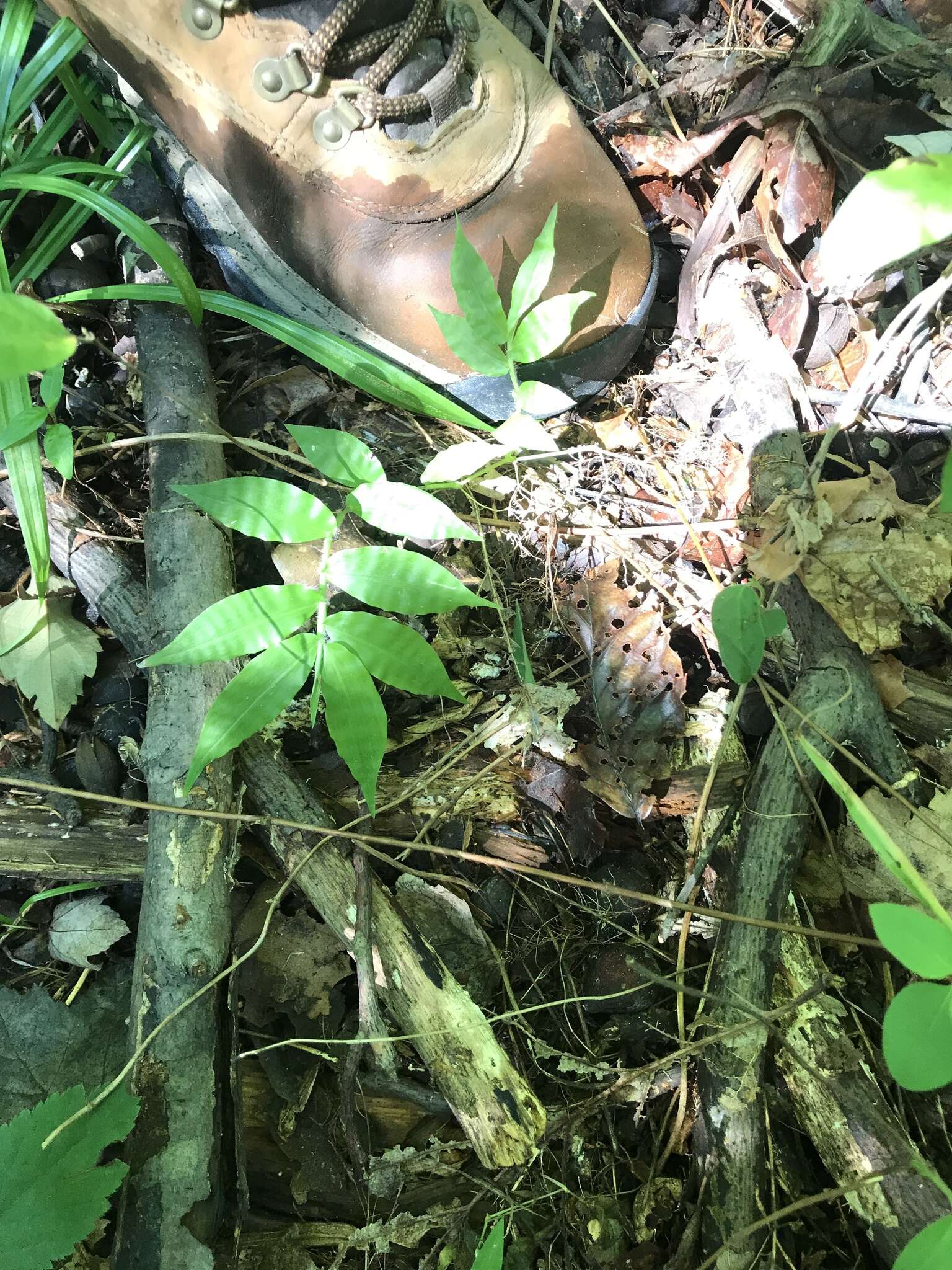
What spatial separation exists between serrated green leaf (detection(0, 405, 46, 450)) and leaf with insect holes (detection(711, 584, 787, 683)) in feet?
3.34

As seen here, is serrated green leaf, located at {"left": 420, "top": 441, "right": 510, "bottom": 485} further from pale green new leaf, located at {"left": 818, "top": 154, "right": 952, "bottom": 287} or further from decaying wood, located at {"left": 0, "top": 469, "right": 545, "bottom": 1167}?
pale green new leaf, located at {"left": 818, "top": 154, "right": 952, "bottom": 287}

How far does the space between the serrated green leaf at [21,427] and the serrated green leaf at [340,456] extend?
40 centimetres

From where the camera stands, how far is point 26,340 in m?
0.51

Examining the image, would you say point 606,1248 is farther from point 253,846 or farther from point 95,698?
point 95,698

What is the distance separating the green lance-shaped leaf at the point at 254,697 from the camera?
92 cm

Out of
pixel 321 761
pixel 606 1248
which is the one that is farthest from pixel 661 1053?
pixel 321 761

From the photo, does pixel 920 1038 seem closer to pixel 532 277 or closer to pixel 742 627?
pixel 742 627

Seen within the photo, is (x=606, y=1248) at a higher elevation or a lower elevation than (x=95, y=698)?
lower

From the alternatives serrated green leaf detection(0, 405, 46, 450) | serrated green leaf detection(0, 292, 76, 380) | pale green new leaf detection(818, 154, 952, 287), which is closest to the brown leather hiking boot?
serrated green leaf detection(0, 405, 46, 450)

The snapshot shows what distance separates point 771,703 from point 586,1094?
59 centimetres

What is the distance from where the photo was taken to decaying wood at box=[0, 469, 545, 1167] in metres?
0.93

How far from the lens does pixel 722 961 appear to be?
98cm

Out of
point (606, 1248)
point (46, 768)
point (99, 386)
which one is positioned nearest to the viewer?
Answer: point (606, 1248)

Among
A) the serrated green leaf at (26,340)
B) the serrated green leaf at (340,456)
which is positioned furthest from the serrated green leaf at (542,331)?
the serrated green leaf at (26,340)
